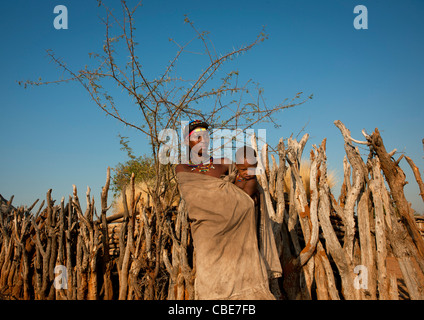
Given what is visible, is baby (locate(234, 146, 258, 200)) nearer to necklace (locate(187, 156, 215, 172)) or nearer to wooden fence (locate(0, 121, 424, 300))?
necklace (locate(187, 156, 215, 172))

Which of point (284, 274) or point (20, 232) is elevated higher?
point (20, 232)

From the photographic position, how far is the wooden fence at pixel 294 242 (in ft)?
11.6

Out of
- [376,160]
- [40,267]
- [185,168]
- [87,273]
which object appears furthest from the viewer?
[40,267]

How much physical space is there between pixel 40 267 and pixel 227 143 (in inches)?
160

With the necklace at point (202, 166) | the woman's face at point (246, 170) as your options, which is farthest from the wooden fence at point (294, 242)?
the woman's face at point (246, 170)

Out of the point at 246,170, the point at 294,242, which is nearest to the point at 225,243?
the point at 246,170

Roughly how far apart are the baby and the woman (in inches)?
3.3

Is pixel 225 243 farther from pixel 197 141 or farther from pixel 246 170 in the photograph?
pixel 197 141

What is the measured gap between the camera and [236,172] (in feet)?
8.54

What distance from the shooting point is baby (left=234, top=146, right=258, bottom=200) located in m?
2.52

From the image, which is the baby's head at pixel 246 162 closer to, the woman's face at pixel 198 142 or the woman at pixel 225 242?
the woman at pixel 225 242
